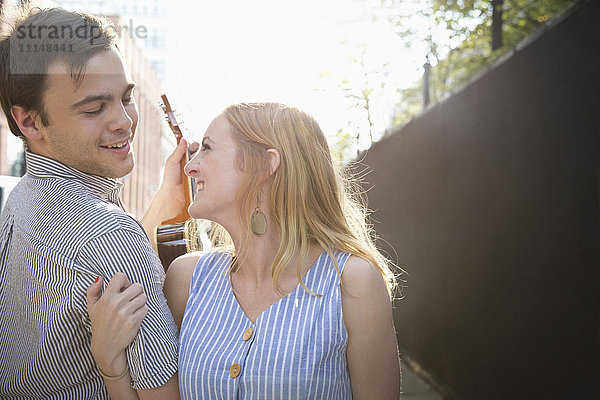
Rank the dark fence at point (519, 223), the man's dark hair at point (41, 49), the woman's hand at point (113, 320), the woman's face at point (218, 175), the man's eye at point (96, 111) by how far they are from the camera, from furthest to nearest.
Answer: the dark fence at point (519, 223) < the woman's face at point (218, 175) < the man's eye at point (96, 111) < the man's dark hair at point (41, 49) < the woman's hand at point (113, 320)

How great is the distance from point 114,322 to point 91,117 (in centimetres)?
65

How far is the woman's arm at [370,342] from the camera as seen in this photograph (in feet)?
5.91

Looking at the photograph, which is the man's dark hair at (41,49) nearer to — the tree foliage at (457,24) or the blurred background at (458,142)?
the blurred background at (458,142)

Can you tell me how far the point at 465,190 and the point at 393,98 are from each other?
4.33 meters

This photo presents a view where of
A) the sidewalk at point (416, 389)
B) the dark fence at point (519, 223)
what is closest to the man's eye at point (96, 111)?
the dark fence at point (519, 223)

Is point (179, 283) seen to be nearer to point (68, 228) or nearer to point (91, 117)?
point (68, 228)

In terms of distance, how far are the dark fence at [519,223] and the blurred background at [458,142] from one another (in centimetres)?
1

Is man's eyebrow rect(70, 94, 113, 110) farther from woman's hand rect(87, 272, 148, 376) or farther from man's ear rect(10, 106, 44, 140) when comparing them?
woman's hand rect(87, 272, 148, 376)

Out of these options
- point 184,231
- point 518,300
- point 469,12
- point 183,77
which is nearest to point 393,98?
point 469,12

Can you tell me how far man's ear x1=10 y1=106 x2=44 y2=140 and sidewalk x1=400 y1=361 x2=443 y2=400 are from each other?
149 inches

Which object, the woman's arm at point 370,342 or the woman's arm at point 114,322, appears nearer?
the woman's arm at point 114,322

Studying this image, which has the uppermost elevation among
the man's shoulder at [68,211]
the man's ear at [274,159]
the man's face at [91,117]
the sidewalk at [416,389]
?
the man's face at [91,117]

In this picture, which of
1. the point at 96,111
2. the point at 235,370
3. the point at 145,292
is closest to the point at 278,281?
the point at 235,370

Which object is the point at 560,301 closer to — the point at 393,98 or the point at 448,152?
the point at 448,152
